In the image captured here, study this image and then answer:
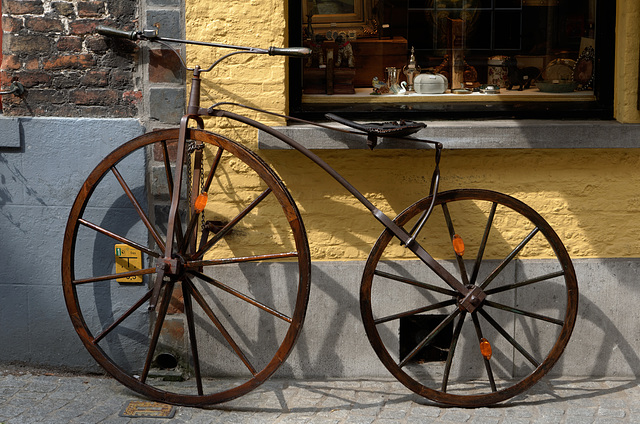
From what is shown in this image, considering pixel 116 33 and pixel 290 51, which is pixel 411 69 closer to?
pixel 290 51

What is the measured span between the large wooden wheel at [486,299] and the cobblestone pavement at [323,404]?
123 mm

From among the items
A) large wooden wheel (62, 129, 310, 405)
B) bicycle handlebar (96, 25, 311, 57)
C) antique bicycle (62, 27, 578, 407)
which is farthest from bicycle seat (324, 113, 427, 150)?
large wooden wheel (62, 129, 310, 405)

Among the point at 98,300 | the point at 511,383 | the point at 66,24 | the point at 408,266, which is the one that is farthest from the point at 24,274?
the point at 511,383

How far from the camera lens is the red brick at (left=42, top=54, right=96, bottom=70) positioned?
4.16 metres

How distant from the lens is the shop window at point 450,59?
4391mm

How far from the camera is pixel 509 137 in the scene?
4.12 m

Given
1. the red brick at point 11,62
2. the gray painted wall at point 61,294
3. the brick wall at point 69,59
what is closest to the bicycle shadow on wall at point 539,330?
the gray painted wall at point 61,294

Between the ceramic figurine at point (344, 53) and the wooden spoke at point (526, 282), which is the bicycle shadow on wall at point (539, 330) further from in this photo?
the ceramic figurine at point (344, 53)

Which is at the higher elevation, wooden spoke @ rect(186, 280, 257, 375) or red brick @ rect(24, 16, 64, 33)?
red brick @ rect(24, 16, 64, 33)

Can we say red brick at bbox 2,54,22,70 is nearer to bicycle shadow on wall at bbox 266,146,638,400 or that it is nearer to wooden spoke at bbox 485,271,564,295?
bicycle shadow on wall at bbox 266,146,638,400

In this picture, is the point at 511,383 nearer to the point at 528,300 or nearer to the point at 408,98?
the point at 528,300

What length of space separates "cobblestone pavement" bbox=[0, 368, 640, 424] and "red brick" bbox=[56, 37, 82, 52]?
166 cm

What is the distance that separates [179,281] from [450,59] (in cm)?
183

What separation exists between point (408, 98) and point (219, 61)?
1.07m
